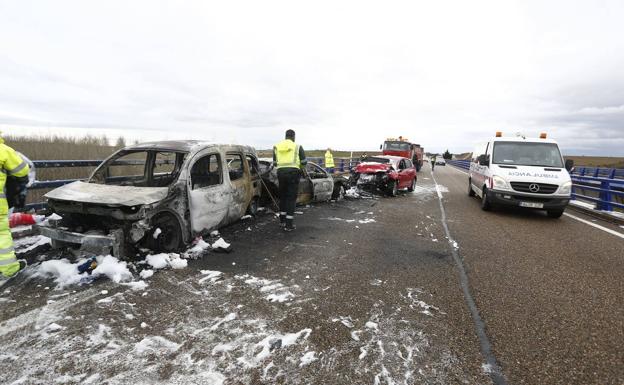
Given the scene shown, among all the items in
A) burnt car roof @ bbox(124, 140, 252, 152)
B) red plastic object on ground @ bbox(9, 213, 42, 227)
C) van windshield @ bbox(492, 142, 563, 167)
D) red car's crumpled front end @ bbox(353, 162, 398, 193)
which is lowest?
red plastic object on ground @ bbox(9, 213, 42, 227)

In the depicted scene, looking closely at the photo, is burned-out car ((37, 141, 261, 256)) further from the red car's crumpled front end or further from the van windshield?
the van windshield

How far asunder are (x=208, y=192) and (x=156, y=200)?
1.01 metres

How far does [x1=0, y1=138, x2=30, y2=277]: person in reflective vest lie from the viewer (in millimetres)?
3752

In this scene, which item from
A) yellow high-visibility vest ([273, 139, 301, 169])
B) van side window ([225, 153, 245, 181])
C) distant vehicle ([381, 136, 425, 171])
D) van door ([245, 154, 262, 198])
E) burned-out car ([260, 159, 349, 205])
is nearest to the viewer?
van side window ([225, 153, 245, 181])

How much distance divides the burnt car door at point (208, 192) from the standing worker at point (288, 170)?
124 cm

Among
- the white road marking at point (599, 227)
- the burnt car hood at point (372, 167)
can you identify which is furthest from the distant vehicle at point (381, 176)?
the white road marking at point (599, 227)

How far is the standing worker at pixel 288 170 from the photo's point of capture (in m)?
6.57

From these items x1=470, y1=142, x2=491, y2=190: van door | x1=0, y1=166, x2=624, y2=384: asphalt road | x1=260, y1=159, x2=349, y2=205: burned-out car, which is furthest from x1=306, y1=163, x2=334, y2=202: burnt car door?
x1=470, y1=142, x2=491, y2=190: van door

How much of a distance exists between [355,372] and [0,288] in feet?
12.9

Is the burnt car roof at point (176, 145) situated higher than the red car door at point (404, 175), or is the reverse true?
the burnt car roof at point (176, 145)

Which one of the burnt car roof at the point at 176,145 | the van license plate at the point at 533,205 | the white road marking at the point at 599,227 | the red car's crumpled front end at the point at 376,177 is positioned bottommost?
the white road marking at the point at 599,227

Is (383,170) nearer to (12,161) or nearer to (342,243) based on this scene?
(342,243)

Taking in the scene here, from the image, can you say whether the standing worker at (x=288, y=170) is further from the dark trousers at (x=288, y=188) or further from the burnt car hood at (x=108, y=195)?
the burnt car hood at (x=108, y=195)

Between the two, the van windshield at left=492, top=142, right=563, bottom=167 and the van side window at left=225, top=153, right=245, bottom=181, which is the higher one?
the van windshield at left=492, top=142, right=563, bottom=167
